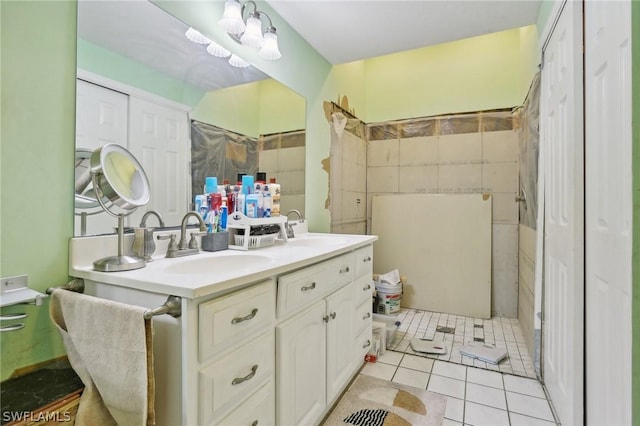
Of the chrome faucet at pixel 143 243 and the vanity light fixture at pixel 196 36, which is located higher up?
the vanity light fixture at pixel 196 36

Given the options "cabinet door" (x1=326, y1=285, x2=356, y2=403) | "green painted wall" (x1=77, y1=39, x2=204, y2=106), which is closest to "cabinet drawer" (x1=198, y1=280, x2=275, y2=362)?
"cabinet door" (x1=326, y1=285, x2=356, y2=403)

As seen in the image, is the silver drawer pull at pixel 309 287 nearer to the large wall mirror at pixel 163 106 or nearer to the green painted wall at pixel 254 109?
the large wall mirror at pixel 163 106

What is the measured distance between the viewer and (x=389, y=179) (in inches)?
134

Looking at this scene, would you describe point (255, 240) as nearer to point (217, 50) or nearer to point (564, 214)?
point (217, 50)

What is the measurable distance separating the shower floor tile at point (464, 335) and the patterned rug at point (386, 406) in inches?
19.6

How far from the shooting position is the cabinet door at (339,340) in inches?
58.8

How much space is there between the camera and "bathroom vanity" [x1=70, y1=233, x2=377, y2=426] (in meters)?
0.85

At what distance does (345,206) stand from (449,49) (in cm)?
196

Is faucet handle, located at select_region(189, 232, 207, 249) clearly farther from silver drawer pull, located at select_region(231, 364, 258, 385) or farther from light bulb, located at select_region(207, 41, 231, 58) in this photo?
light bulb, located at select_region(207, 41, 231, 58)

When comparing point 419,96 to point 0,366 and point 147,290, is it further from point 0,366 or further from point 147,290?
point 0,366

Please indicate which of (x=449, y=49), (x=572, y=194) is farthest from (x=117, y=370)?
(x=449, y=49)

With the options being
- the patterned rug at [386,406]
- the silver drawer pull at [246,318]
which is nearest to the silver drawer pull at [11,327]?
the silver drawer pull at [246,318]

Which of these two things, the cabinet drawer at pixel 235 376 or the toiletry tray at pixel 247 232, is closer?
the cabinet drawer at pixel 235 376

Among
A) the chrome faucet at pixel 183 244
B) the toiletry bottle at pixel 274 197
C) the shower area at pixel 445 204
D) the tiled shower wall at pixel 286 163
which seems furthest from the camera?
the shower area at pixel 445 204
